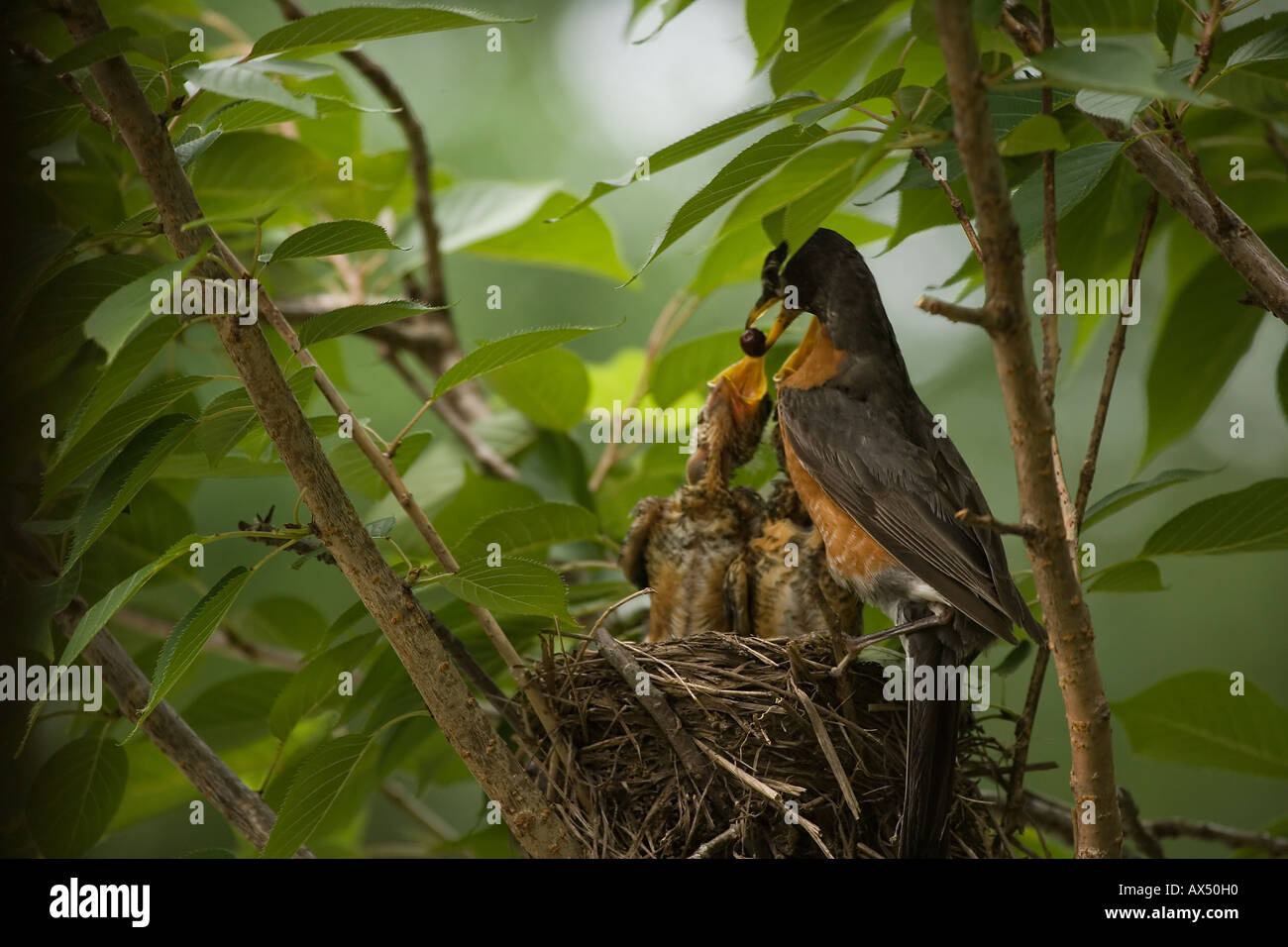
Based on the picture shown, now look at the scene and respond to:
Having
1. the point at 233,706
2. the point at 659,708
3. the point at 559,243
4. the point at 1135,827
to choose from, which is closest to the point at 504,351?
the point at 659,708

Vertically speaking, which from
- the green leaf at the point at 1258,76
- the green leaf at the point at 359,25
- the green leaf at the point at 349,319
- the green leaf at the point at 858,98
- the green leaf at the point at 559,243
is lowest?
the green leaf at the point at 349,319

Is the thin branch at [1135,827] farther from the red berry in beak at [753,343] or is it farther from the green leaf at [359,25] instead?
the green leaf at [359,25]

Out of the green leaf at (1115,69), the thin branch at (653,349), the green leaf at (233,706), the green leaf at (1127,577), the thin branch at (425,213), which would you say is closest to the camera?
the green leaf at (1115,69)

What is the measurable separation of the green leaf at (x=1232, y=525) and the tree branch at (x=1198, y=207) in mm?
360

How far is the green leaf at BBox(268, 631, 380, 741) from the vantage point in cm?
206

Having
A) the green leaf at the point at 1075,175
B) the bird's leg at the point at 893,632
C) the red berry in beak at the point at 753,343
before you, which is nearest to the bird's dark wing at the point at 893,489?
the bird's leg at the point at 893,632

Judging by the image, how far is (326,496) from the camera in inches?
59.2

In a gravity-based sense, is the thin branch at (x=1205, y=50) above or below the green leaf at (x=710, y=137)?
above

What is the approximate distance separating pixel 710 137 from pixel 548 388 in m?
1.35

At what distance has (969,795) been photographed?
7.02ft

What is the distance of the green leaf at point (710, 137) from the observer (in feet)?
4.97

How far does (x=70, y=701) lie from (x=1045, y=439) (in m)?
1.76

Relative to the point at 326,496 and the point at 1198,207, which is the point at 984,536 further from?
the point at 326,496
